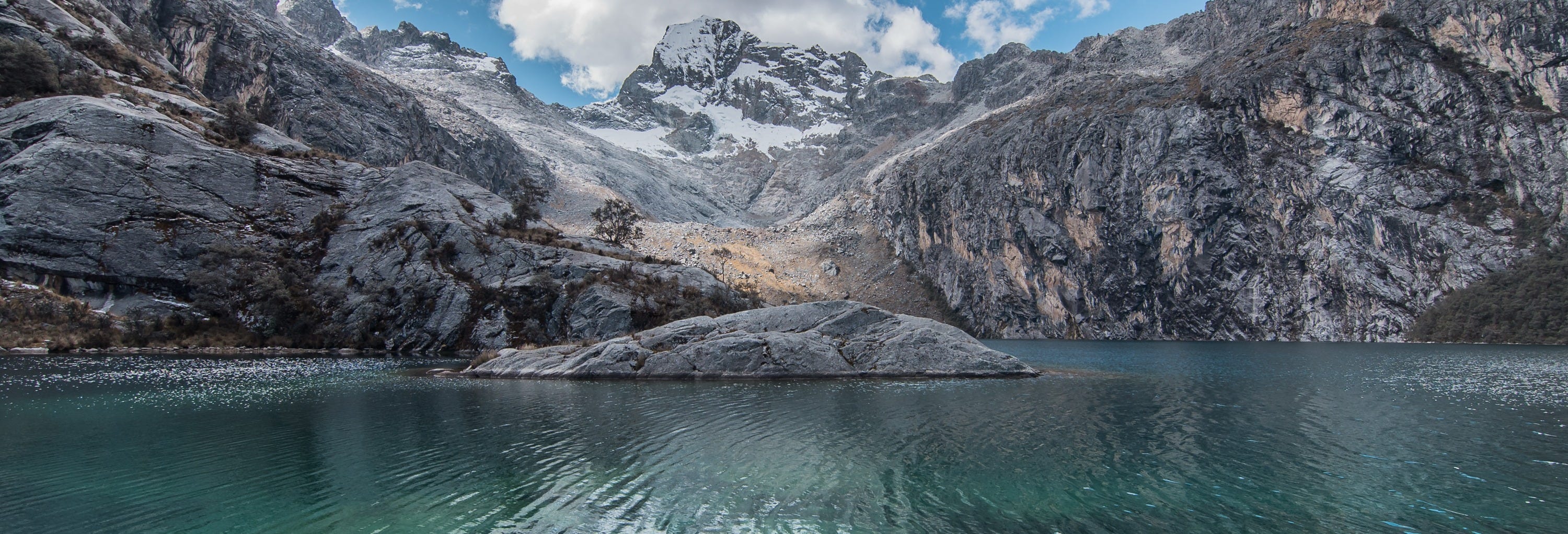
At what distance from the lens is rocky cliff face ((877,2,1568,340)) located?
90.3 metres

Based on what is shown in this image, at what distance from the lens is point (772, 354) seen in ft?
148

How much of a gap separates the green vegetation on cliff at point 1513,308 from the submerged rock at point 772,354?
264ft

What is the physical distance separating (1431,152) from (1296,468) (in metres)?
115

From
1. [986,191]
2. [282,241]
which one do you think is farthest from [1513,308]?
[282,241]

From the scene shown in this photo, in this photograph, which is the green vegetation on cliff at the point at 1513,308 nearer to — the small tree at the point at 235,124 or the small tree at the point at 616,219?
the small tree at the point at 616,219

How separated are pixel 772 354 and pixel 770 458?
25.1 metres

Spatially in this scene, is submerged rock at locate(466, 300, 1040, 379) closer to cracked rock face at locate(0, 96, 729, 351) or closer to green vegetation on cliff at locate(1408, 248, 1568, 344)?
cracked rock face at locate(0, 96, 729, 351)

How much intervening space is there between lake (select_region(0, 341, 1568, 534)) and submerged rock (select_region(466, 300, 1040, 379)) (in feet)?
22.6

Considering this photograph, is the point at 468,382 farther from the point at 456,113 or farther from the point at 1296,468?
the point at 456,113

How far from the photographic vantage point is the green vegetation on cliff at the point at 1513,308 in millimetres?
78500

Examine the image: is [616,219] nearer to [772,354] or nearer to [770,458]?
[772,354]

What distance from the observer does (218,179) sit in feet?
214

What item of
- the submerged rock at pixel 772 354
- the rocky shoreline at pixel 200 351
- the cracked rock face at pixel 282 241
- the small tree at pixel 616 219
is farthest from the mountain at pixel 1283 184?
the rocky shoreline at pixel 200 351

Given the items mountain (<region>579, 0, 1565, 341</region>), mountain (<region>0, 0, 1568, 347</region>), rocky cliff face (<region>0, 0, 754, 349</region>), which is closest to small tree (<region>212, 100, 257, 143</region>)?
rocky cliff face (<region>0, 0, 754, 349</region>)
